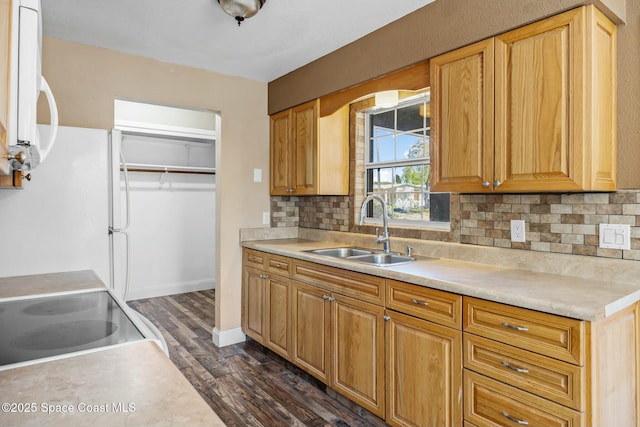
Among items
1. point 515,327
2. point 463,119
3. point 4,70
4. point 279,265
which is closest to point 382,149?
point 463,119

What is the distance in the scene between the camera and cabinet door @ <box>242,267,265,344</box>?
3234mm

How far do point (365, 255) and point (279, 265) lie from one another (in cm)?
66

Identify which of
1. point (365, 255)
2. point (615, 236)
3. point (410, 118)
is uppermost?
point (410, 118)

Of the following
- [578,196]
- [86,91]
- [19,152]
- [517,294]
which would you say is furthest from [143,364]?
[86,91]

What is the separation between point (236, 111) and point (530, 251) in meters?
2.62

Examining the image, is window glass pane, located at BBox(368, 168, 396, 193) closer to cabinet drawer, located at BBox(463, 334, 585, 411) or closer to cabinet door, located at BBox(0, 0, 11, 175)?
cabinet drawer, located at BBox(463, 334, 585, 411)

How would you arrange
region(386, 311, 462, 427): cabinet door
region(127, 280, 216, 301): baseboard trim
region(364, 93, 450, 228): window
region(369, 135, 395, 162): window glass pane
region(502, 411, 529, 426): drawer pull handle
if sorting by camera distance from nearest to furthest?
1. region(502, 411, 529, 426): drawer pull handle
2. region(386, 311, 462, 427): cabinet door
3. region(364, 93, 450, 228): window
4. region(369, 135, 395, 162): window glass pane
5. region(127, 280, 216, 301): baseboard trim

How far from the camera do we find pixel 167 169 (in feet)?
16.1

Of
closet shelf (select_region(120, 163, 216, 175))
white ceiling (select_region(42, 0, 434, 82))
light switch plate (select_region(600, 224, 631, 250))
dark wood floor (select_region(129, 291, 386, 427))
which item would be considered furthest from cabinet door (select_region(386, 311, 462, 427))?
closet shelf (select_region(120, 163, 216, 175))

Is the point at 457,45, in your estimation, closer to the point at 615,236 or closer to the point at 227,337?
the point at 615,236

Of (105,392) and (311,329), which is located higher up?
(105,392)

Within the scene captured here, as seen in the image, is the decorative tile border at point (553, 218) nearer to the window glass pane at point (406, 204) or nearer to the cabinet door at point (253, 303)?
the window glass pane at point (406, 204)

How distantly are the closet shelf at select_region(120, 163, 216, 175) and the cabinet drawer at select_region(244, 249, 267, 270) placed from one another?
2.03m

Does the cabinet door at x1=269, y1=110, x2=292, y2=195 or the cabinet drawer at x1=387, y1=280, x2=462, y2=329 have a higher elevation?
the cabinet door at x1=269, y1=110, x2=292, y2=195
